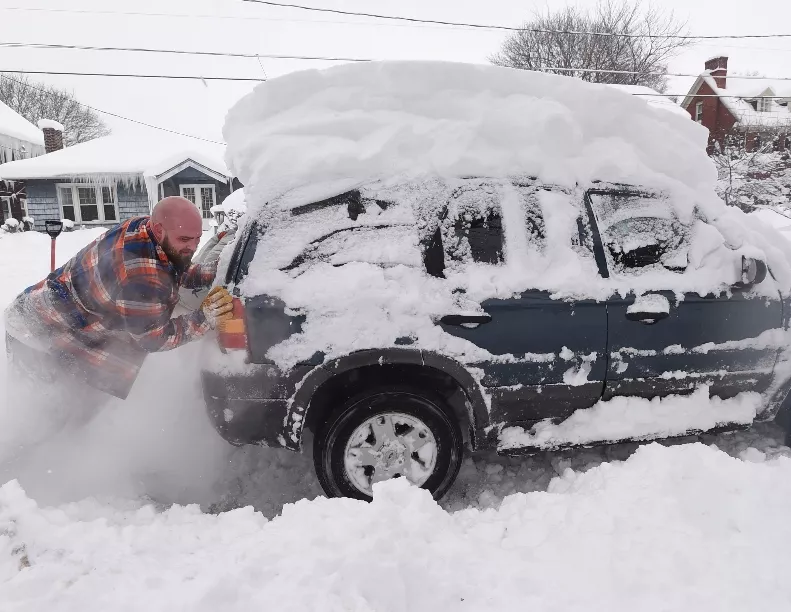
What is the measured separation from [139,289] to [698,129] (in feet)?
11.8

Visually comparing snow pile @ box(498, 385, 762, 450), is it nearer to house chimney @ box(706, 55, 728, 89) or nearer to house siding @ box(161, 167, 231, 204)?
house siding @ box(161, 167, 231, 204)

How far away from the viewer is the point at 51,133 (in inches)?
1004

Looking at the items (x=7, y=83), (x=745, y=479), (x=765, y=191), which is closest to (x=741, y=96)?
(x=765, y=191)

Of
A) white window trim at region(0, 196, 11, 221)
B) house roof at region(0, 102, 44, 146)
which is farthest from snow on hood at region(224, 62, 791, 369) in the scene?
house roof at region(0, 102, 44, 146)

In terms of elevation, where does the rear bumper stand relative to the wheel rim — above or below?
above

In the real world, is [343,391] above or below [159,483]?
above

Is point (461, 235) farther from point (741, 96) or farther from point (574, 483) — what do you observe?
point (741, 96)

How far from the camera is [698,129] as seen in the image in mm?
3525

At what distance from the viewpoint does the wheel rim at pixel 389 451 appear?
285 centimetres

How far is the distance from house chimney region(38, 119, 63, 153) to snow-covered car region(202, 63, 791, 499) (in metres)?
27.7

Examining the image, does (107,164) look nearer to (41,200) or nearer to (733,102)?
(41,200)

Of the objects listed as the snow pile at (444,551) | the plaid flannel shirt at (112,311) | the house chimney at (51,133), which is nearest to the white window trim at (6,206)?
the house chimney at (51,133)

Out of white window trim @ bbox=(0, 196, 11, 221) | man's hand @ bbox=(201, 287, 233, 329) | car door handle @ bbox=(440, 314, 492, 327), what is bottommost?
white window trim @ bbox=(0, 196, 11, 221)

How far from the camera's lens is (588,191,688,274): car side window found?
304cm
